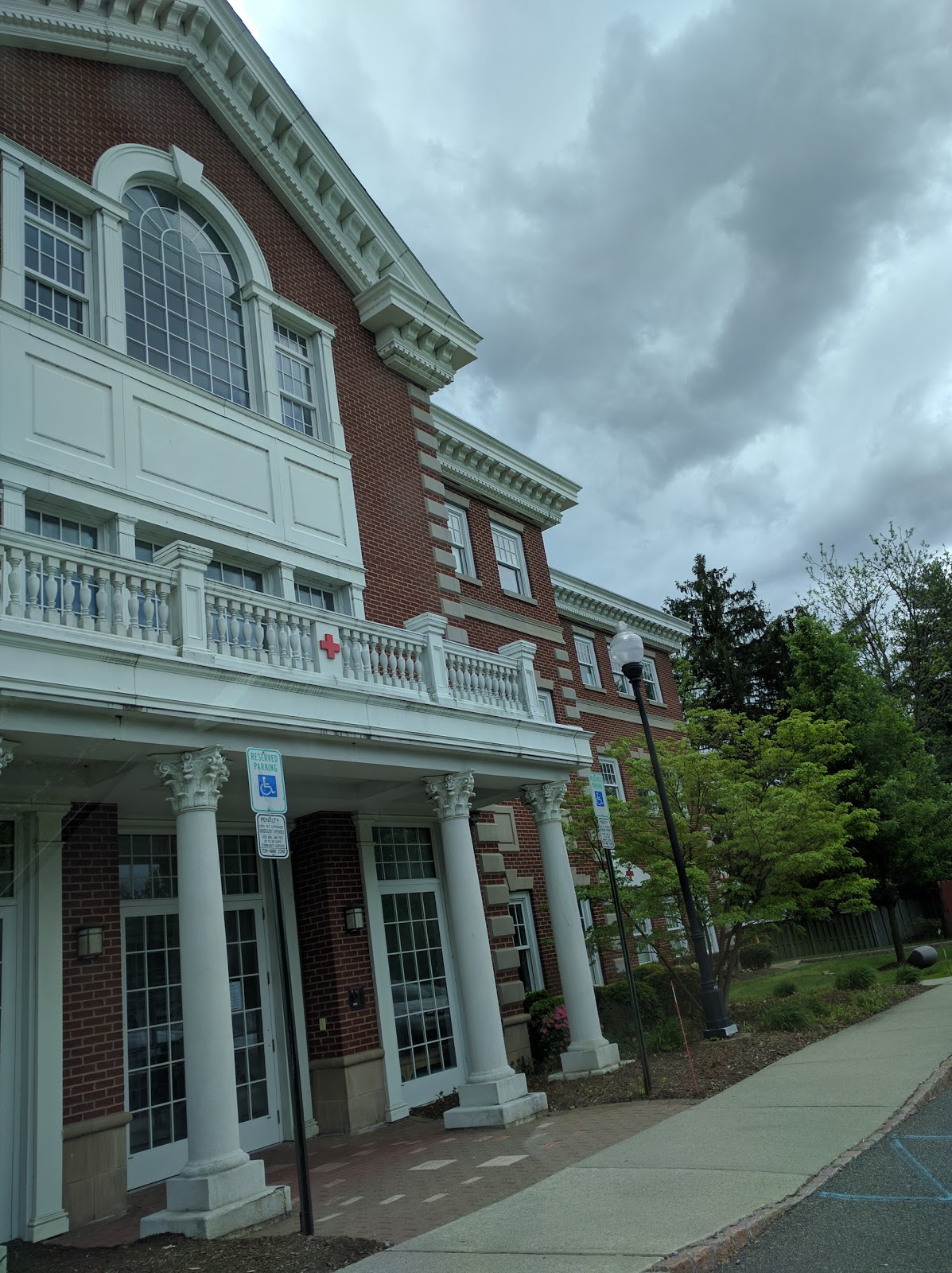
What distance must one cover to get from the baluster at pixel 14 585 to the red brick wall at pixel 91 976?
281 centimetres

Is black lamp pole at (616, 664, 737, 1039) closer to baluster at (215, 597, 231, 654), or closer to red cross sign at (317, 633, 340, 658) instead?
red cross sign at (317, 633, 340, 658)

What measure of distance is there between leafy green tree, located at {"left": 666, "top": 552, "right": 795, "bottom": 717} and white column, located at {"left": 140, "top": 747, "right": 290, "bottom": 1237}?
4388cm

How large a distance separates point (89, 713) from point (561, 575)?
724 inches

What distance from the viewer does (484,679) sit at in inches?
516

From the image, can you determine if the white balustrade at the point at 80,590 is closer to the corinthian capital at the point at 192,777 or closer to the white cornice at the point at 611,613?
the corinthian capital at the point at 192,777

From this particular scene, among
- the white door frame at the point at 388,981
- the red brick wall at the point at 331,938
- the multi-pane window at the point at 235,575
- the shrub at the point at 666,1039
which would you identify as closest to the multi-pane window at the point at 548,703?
the white door frame at the point at 388,981

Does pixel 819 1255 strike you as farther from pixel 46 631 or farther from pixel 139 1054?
pixel 139 1054

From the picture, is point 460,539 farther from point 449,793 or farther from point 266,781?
point 266,781

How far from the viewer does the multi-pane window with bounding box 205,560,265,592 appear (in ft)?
40.6

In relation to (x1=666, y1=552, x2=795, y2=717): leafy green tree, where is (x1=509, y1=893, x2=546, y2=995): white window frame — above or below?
below

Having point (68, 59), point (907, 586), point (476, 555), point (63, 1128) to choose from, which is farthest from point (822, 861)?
point (907, 586)

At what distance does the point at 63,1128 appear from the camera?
28.8 ft

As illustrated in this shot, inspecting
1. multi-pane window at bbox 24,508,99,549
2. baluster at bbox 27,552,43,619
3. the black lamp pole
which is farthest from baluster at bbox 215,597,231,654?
the black lamp pole

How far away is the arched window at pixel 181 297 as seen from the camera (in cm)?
1259
